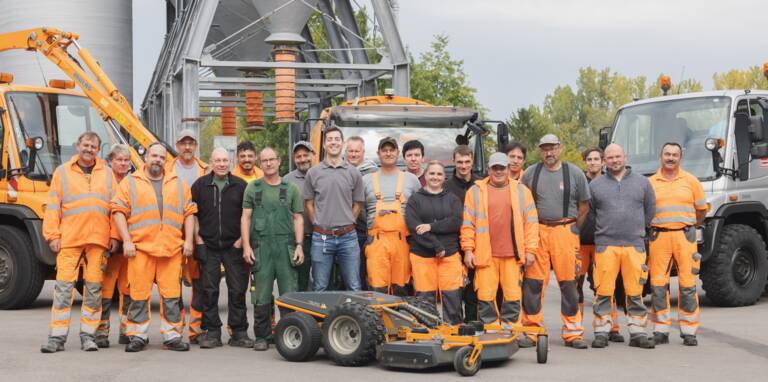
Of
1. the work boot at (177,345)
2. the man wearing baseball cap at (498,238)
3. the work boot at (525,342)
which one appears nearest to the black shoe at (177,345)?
the work boot at (177,345)

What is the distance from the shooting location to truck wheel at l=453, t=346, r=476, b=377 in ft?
29.8

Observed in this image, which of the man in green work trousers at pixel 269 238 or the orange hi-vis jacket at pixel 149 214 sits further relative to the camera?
the man in green work trousers at pixel 269 238

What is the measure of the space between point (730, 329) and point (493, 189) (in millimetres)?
3508

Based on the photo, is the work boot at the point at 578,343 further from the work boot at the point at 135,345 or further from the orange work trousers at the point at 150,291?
the work boot at the point at 135,345

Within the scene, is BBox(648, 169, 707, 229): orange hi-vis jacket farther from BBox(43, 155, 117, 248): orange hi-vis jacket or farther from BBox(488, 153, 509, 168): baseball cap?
BBox(43, 155, 117, 248): orange hi-vis jacket

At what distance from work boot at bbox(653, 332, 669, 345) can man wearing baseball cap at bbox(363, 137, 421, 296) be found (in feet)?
8.08

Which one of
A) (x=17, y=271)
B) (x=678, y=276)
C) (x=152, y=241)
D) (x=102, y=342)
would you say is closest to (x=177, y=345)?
(x=102, y=342)

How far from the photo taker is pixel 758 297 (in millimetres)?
15133

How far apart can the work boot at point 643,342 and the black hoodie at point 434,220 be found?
1.94 metres

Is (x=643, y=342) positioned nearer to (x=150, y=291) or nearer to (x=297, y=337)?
(x=297, y=337)

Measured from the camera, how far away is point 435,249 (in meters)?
10.5

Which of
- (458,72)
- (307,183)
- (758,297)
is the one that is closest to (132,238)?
(307,183)

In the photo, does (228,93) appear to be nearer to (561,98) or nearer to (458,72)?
(458,72)

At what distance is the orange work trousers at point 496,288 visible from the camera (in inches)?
419
